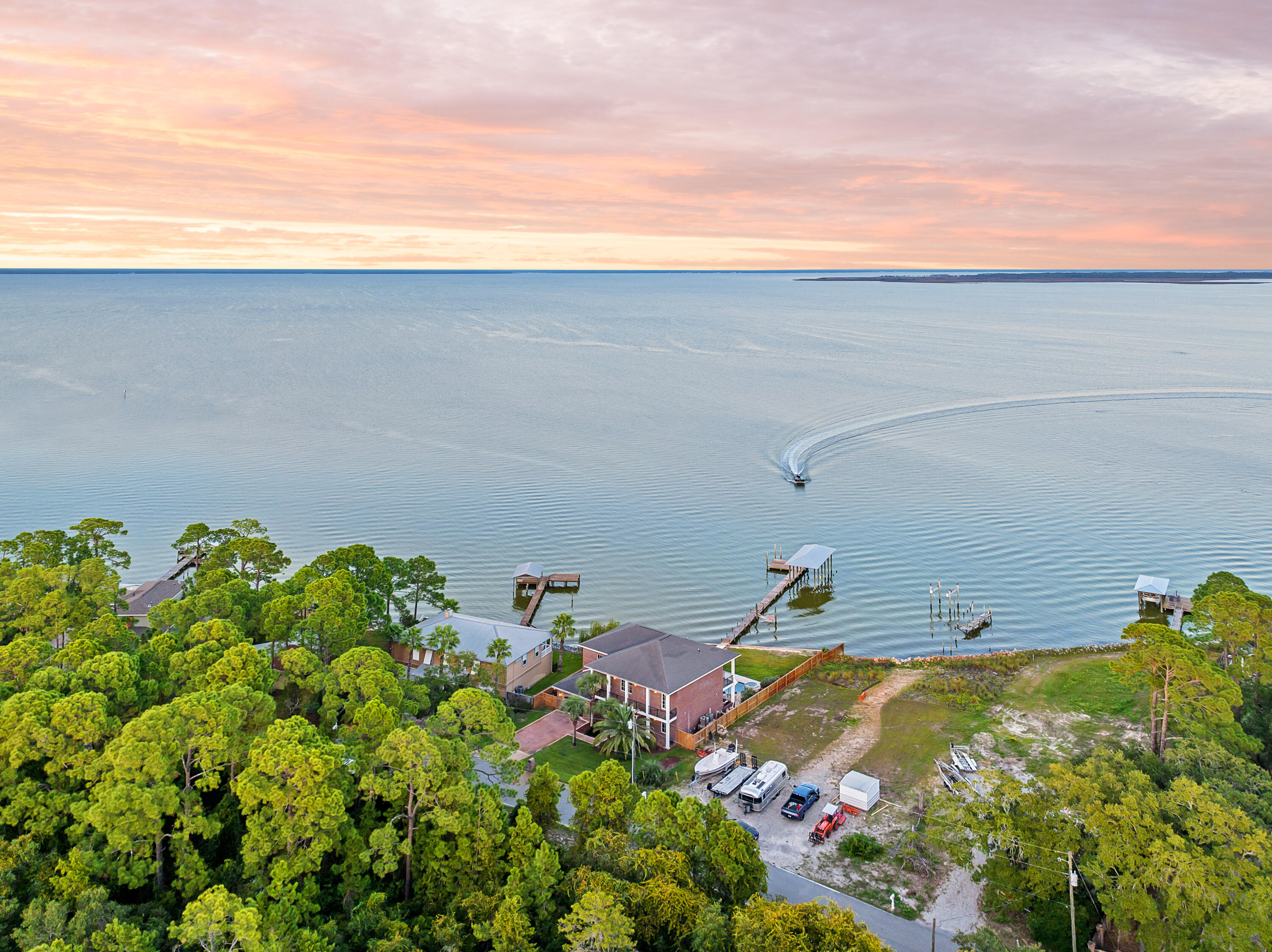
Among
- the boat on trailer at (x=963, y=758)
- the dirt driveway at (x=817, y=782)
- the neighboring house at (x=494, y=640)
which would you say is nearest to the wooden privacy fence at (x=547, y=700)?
the neighboring house at (x=494, y=640)

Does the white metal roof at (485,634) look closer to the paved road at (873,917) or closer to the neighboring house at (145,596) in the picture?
the neighboring house at (145,596)

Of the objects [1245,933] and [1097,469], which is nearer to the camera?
[1245,933]

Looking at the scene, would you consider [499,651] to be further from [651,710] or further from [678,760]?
[678,760]

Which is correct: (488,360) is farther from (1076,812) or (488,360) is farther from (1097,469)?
(1076,812)

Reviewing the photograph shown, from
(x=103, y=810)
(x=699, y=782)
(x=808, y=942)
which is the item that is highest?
(x=103, y=810)

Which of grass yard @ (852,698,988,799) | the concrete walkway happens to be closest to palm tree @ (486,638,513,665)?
the concrete walkway

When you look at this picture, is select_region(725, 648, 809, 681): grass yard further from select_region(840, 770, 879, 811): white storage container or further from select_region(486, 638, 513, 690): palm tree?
select_region(486, 638, 513, 690): palm tree

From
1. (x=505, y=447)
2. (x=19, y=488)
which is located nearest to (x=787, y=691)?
(x=505, y=447)
